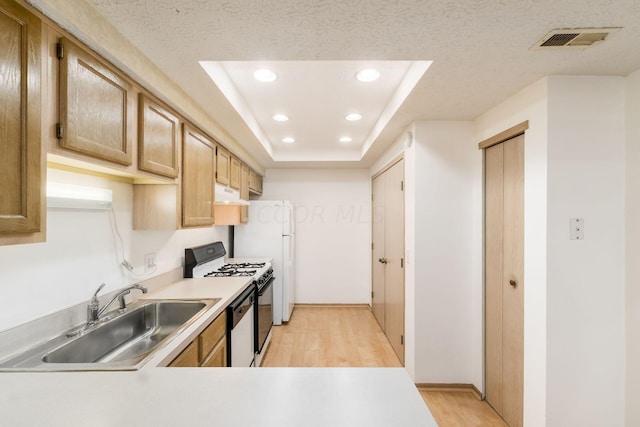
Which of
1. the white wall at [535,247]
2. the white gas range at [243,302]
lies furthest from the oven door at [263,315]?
the white wall at [535,247]

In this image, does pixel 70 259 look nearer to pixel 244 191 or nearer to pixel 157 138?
pixel 157 138

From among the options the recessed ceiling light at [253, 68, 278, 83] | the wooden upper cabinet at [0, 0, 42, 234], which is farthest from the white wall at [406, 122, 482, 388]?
the wooden upper cabinet at [0, 0, 42, 234]

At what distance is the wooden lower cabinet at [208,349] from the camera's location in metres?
1.39

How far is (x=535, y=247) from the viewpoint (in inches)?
69.5

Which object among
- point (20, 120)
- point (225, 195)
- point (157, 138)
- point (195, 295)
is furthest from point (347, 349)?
point (20, 120)

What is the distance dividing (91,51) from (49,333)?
1.30m

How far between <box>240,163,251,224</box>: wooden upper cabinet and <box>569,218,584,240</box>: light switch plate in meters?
3.07

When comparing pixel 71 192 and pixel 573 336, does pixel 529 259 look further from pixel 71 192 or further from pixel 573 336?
pixel 71 192

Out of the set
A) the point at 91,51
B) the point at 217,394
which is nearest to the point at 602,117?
the point at 217,394

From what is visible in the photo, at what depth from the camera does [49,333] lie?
132cm

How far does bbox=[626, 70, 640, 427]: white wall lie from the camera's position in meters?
1.59

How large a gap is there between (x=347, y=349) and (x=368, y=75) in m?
2.87

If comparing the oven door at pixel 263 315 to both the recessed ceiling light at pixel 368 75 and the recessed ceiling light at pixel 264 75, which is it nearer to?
the recessed ceiling light at pixel 264 75

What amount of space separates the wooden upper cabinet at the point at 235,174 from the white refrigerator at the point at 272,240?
646 millimetres
